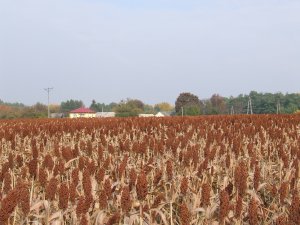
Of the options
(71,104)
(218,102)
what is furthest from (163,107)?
(218,102)

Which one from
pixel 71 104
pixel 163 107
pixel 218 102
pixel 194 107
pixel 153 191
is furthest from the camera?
pixel 163 107

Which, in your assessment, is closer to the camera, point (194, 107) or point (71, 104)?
point (194, 107)

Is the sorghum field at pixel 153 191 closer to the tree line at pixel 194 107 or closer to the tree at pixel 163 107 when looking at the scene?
the tree line at pixel 194 107

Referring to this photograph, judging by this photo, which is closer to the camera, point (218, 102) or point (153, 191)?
point (153, 191)

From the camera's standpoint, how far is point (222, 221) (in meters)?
2.86

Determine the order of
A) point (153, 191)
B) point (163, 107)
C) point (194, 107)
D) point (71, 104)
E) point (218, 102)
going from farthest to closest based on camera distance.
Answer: point (163, 107), point (71, 104), point (218, 102), point (194, 107), point (153, 191)

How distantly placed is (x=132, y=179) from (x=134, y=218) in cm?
55

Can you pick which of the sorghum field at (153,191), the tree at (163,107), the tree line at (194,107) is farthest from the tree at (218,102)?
the sorghum field at (153,191)

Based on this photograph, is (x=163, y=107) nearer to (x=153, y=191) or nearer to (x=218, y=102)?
(x=218, y=102)

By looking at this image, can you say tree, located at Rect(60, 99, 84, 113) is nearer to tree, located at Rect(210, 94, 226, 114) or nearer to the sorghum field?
tree, located at Rect(210, 94, 226, 114)

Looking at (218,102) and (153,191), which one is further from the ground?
(218,102)

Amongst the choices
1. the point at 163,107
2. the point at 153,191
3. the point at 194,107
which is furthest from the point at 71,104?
the point at 153,191

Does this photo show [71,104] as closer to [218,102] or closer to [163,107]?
[163,107]

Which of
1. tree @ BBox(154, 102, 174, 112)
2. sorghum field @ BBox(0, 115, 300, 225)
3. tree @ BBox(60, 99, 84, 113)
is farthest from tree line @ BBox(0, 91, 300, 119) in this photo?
sorghum field @ BBox(0, 115, 300, 225)
